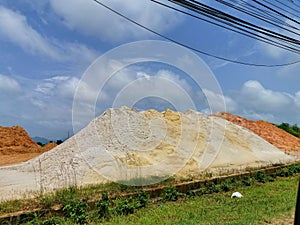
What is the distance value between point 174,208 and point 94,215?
1.43 meters

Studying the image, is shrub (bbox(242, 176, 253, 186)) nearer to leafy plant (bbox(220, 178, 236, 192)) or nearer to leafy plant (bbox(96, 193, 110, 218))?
A: leafy plant (bbox(220, 178, 236, 192))

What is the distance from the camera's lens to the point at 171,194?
670cm

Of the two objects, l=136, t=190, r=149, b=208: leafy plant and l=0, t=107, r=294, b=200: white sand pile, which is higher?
l=0, t=107, r=294, b=200: white sand pile

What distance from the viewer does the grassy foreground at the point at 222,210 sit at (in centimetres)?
505

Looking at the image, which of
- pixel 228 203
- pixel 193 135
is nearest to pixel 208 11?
pixel 228 203

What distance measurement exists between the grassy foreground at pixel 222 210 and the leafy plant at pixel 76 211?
0.41 m

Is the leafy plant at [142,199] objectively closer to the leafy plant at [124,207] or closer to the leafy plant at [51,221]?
the leafy plant at [124,207]

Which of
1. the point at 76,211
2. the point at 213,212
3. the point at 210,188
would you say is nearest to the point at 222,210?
the point at 213,212

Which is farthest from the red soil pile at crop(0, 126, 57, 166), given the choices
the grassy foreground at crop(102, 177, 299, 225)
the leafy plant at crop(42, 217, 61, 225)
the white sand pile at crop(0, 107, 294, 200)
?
the leafy plant at crop(42, 217, 61, 225)

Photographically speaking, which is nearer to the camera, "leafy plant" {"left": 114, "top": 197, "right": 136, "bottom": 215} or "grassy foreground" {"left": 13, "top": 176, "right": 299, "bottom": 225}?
"grassy foreground" {"left": 13, "top": 176, "right": 299, "bottom": 225}

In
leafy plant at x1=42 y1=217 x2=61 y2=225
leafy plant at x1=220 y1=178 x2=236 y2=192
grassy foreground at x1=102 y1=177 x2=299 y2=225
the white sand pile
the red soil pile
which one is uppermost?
the red soil pile

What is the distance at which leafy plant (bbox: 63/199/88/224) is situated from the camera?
507 cm

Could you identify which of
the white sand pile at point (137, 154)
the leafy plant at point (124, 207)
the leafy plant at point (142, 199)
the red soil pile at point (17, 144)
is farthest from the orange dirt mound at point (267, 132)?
the leafy plant at point (124, 207)

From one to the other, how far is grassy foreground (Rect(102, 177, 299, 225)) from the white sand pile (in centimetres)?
166
